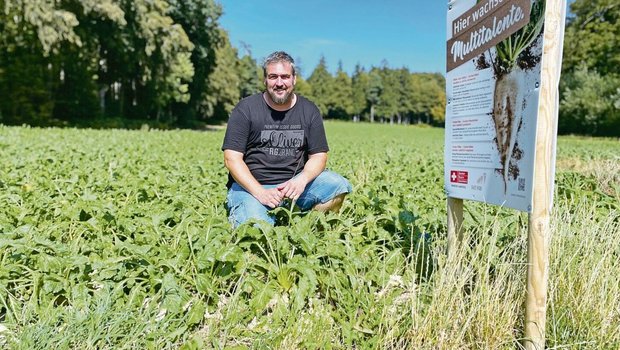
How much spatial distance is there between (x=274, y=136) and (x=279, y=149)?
0.43 feet

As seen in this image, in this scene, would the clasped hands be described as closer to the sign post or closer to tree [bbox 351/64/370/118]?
the sign post

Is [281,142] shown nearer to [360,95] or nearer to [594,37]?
[594,37]

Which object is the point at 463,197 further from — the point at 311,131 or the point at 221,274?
the point at 311,131

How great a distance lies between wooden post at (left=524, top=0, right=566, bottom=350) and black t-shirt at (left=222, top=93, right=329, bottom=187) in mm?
2259

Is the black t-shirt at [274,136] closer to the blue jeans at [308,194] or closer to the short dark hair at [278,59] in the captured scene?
the blue jeans at [308,194]

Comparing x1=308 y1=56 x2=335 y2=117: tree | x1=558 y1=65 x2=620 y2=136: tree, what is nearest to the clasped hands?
x1=558 y1=65 x2=620 y2=136: tree

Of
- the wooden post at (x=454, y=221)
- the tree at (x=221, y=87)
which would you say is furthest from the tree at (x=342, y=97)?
the wooden post at (x=454, y=221)

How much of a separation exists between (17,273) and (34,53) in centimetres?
2963

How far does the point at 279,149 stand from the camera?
4020 mm

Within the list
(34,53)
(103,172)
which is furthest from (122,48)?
(103,172)

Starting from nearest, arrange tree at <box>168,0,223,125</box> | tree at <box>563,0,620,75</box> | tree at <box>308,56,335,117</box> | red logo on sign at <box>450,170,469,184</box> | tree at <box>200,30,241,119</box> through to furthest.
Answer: red logo on sign at <box>450,170,469,184</box>
tree at <box>168,0,223,125</box>
tree at <box>563,0,620,75</box>
tree at <box>200,30,241,119</box>
tree at <box>308,56,335,117</box>

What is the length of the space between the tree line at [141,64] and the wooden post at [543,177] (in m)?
20.5

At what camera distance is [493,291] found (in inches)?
90.2

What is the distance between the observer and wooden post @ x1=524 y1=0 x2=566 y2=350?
76.7 inches
